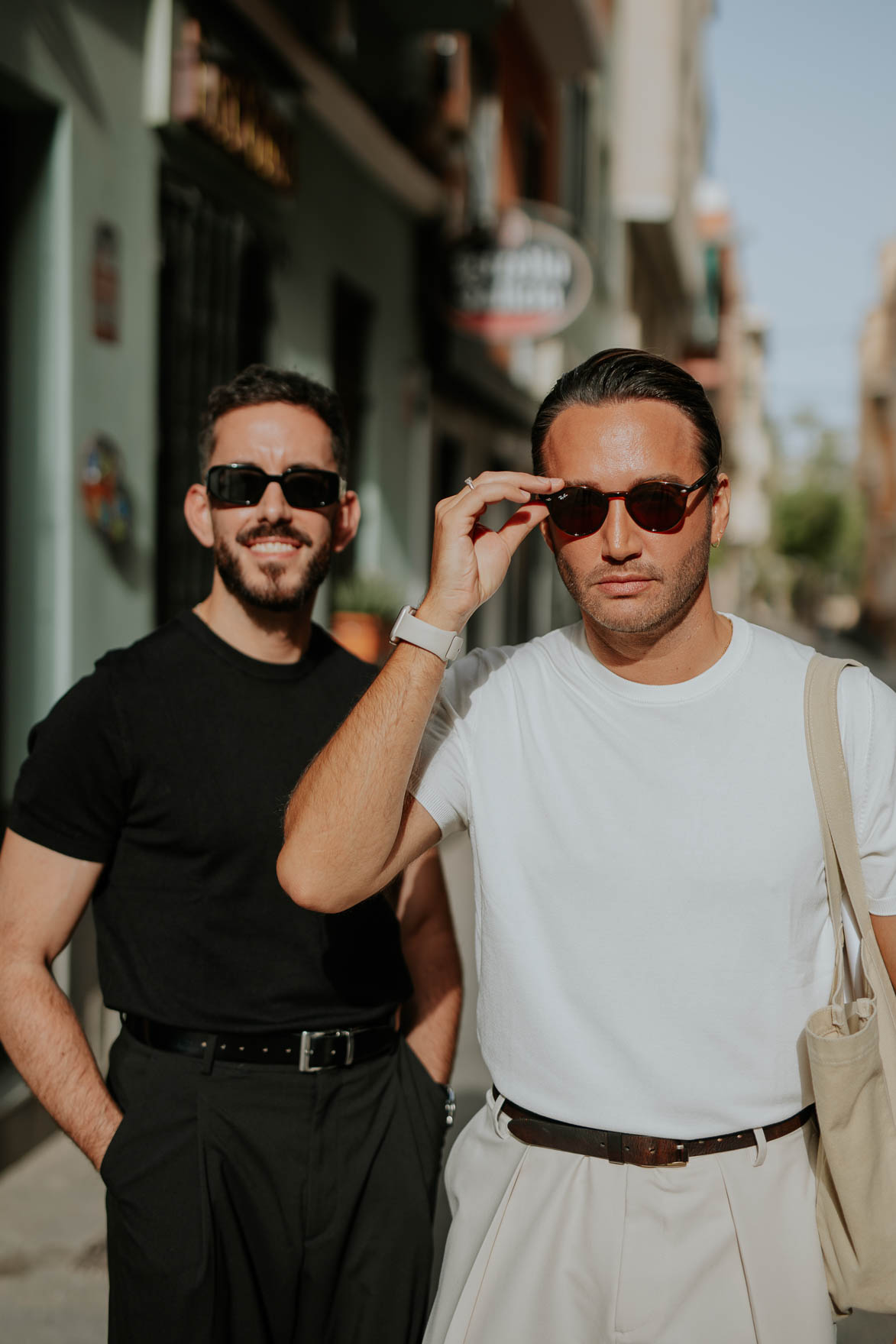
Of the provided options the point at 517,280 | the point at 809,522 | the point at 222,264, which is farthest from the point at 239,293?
the point at 809,522

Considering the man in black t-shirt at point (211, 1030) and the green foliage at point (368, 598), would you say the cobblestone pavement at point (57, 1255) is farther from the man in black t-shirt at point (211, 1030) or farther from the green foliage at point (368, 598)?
the green foliage at point (368, 598)

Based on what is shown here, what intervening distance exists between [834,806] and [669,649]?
1.08 feet

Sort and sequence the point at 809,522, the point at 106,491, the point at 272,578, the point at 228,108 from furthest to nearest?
1. the point at 809,522
2. the point at 228,108
3. the point at 106,491
4. the point at 272,578

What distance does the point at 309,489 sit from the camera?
265 centimetres

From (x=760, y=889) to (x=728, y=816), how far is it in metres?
0.11

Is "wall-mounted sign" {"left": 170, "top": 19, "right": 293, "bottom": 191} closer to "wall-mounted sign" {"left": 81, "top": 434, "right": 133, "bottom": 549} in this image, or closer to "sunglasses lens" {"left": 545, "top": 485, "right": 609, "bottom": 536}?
"wall-mounted sign" {"left": 81, "top": 434, "right": 133, "bottom": 549}

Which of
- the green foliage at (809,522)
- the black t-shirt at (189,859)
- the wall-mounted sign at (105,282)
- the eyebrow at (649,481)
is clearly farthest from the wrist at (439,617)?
the green foliage at (809,522)

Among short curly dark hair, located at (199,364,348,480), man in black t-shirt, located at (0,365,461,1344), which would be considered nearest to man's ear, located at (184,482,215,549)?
short curly dark hair, located at (199,364,348,480)

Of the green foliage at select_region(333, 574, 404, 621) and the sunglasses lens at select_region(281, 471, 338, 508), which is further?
the green foliage at select_region(333, 574, 404, 621)

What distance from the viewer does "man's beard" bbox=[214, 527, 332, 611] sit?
100 inches

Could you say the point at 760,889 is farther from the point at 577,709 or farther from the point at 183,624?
the point at 183,624

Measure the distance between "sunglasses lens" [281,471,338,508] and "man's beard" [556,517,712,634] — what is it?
2.32ft

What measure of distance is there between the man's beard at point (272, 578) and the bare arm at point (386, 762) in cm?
52

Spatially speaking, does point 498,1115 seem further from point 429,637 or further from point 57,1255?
point 57,1255
